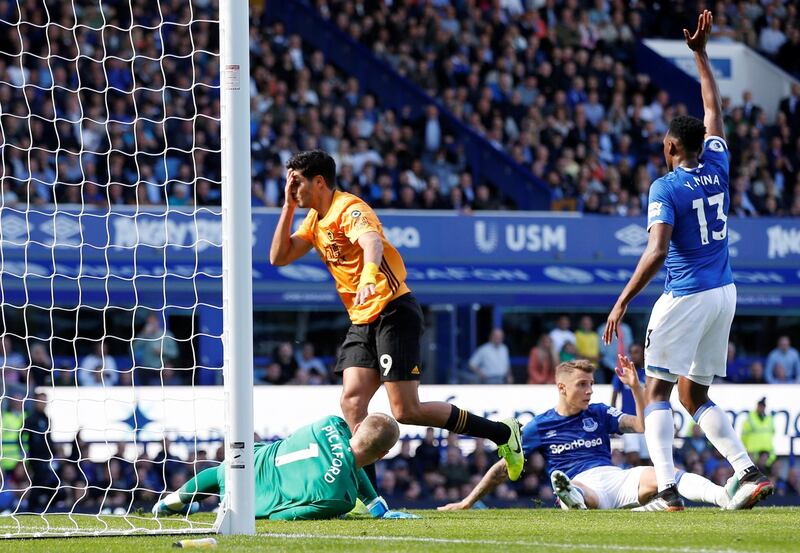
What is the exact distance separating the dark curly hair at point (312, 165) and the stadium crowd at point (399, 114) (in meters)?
8.37

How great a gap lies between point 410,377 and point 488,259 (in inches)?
439

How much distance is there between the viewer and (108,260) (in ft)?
53.7

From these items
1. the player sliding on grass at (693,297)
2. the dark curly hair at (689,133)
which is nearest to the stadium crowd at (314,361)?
the player sliding on grass at (693,297)

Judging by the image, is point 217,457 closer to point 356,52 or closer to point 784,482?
point 784,482

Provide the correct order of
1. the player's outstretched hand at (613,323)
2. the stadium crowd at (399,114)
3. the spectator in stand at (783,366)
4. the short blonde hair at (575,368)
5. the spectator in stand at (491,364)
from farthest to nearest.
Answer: the spectator in stand at (783,366), the spectator in stand at (491,364), the stadium crowd at (399,114), the short blonde hair at (575,368), the player's outstretched hand at (613,323)

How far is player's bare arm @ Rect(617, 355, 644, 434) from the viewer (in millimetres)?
8188

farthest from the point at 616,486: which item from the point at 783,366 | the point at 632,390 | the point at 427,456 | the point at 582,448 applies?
the point at 783,366

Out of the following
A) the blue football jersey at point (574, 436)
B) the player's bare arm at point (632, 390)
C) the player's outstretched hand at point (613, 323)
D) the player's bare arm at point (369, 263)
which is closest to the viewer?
the player's bare arm at point (369, 263)

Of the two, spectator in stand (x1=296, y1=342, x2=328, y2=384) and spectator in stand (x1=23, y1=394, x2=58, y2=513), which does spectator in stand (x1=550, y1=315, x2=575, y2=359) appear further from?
spectator in stand (x1=23, y1=394, x2=58, y2=513)

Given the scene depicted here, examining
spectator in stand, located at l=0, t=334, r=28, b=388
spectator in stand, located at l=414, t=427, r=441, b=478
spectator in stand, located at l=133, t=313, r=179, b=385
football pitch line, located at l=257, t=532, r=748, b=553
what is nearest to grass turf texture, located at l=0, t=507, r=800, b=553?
football pitch line, located at l=257, t=532, r=748, b=553

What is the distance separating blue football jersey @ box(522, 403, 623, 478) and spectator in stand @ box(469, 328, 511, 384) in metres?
8.15

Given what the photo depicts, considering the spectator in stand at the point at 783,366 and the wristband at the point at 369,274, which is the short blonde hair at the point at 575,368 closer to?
the wristband at the point at 369,274

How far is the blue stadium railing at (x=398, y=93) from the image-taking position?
65.7 feet

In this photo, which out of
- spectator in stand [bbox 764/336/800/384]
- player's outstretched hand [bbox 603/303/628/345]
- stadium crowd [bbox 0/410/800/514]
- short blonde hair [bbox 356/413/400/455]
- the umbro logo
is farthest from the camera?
the umbro logo
